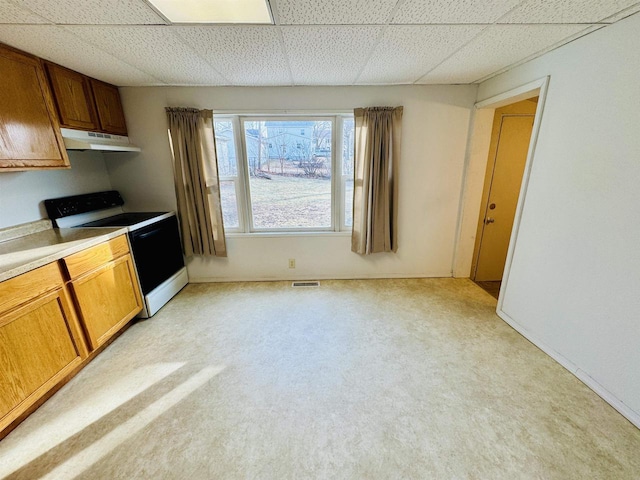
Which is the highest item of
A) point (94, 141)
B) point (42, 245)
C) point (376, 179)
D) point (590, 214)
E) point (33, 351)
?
point (94, 141)

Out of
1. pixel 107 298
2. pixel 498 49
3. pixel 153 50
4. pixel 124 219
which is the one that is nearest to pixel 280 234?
pixel 124 219

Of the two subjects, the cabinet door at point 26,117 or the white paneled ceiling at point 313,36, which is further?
the cabinet door at point 26,117

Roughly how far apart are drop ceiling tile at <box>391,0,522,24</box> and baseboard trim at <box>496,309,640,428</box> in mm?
2300

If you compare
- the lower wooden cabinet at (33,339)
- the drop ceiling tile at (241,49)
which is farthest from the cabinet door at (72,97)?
the lower wooden cabinet at (33,339)

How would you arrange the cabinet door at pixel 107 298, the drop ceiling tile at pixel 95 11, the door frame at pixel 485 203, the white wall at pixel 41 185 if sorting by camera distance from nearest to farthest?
1. the drop ceiling tile at pixel 95 11
2. the cabinet door at pixel 107 298
3. the white wall at pixel 41 185
4. the door frame at pixel 485 203

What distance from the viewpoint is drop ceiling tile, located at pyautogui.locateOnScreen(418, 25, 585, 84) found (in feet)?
5.26

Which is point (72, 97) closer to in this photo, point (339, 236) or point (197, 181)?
point (197, 181)

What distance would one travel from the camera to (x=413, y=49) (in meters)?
1.87

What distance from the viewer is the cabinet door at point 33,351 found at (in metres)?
1.42

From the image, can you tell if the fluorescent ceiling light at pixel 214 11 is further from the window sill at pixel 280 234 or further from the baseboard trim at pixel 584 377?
the baseboard trim at pixel 584 377

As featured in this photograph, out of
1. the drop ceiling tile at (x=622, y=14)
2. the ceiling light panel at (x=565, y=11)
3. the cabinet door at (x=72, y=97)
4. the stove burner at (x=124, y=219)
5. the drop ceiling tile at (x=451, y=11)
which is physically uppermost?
the drop ceiling tile at (x=451, y=11)

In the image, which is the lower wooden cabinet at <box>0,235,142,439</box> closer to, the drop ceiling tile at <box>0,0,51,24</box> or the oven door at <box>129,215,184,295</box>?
the oven door at <box>129,215,184,295</box>

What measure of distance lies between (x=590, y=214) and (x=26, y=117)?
393 centimetres

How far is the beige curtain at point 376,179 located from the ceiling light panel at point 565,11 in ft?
4.40
